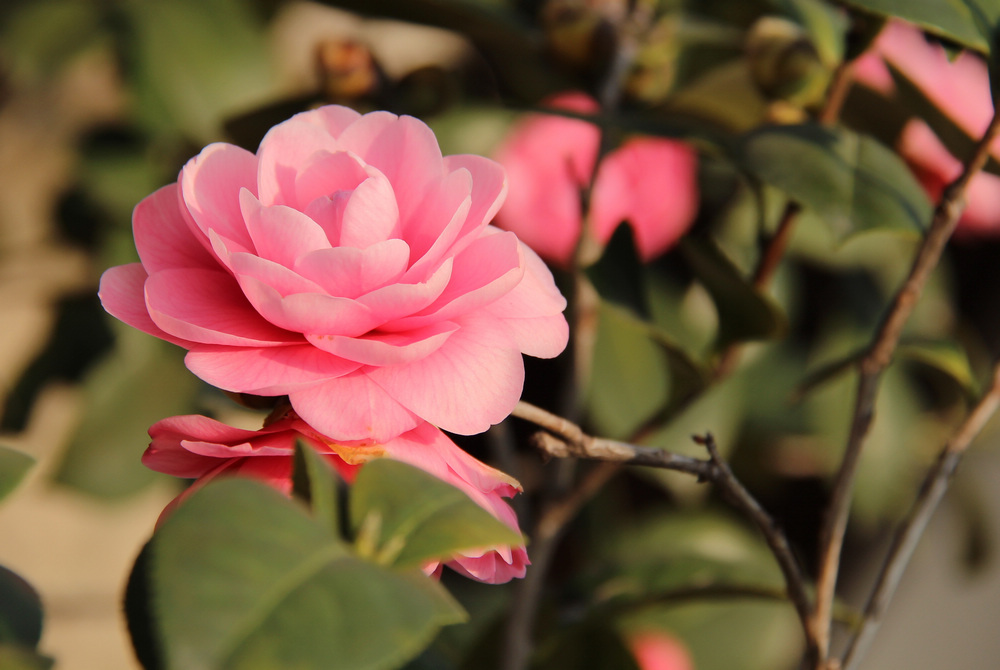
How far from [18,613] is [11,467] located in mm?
48

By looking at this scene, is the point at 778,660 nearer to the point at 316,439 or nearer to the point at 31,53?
the point at 316,439

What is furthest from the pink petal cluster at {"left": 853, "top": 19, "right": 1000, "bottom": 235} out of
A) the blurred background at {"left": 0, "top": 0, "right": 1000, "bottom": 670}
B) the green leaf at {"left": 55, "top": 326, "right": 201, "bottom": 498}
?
the green leaf at {"left": 55, "top": 326, "right": 201, "bottom": 498}

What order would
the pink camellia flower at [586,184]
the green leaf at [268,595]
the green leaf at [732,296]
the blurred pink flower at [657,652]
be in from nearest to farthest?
the green leaf at [268,595] → the green leaf at [732,296] → the pink camellia flower at [586,184] → the blurred pink flower at [657,652]

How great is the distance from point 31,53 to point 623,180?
617 millimetres

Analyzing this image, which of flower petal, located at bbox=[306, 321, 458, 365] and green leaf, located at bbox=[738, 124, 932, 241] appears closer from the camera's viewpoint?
flower petal, located at bbox=[306, 321, 458, 365]

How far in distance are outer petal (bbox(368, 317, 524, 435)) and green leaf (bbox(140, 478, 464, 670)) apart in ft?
0.18

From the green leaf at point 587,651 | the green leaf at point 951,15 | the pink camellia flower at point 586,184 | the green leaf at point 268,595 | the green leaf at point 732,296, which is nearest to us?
the green leaf at point 268,595

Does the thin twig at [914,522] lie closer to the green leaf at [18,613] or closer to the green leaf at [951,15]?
the green leaf at [951,15]

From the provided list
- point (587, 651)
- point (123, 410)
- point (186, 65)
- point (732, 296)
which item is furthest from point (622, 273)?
point (123, 410)

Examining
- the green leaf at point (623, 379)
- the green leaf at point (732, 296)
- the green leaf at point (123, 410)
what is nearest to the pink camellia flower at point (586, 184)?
the green leaf at point (623, 379)

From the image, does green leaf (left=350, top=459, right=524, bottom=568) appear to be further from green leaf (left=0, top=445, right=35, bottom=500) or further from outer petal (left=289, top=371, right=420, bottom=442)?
Answer: green leaf (left=0, top=445, right=35, bottom=500)

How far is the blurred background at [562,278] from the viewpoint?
1.98 ft

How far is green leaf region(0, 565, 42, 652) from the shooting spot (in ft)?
0.84

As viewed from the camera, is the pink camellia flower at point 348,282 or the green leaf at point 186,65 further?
the green leaf at point 186,65
